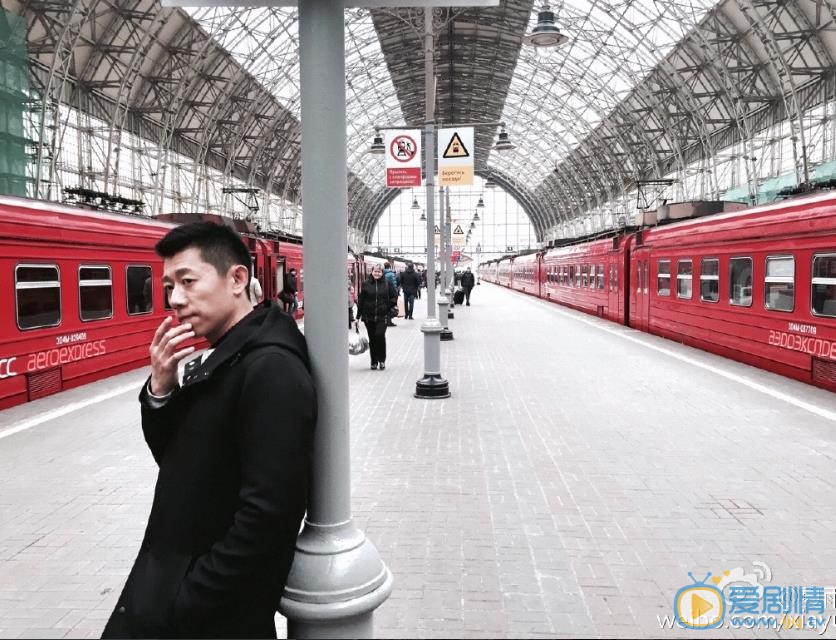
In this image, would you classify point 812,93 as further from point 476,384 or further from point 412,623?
point 412,623

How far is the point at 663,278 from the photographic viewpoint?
1744 centimetres

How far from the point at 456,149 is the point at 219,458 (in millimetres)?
10837

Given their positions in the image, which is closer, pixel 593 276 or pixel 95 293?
pixel 95 293

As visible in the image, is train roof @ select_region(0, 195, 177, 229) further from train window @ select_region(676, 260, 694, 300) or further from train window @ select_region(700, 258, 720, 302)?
train window @ select_region(676, 260, 694, 300)

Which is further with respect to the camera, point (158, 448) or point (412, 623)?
point (412, 623)

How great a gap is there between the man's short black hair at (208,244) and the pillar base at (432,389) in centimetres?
808

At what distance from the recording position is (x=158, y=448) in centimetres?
214

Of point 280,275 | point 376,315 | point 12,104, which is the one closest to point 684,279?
point 376,315

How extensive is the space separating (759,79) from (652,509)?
32.6 meters

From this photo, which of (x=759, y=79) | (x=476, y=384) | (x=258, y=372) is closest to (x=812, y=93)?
(x=759, y=79)

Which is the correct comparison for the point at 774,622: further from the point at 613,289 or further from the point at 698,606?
the point at 613,289

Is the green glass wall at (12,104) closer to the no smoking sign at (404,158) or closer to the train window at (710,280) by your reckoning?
the no smoking sign at (404,158)

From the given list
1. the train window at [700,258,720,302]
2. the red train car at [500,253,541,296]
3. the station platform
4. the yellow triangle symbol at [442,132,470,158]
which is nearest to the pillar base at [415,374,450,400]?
the station platform

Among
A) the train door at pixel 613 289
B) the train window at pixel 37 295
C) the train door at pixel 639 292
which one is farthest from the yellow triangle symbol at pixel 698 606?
the train door at pixel 613 289
